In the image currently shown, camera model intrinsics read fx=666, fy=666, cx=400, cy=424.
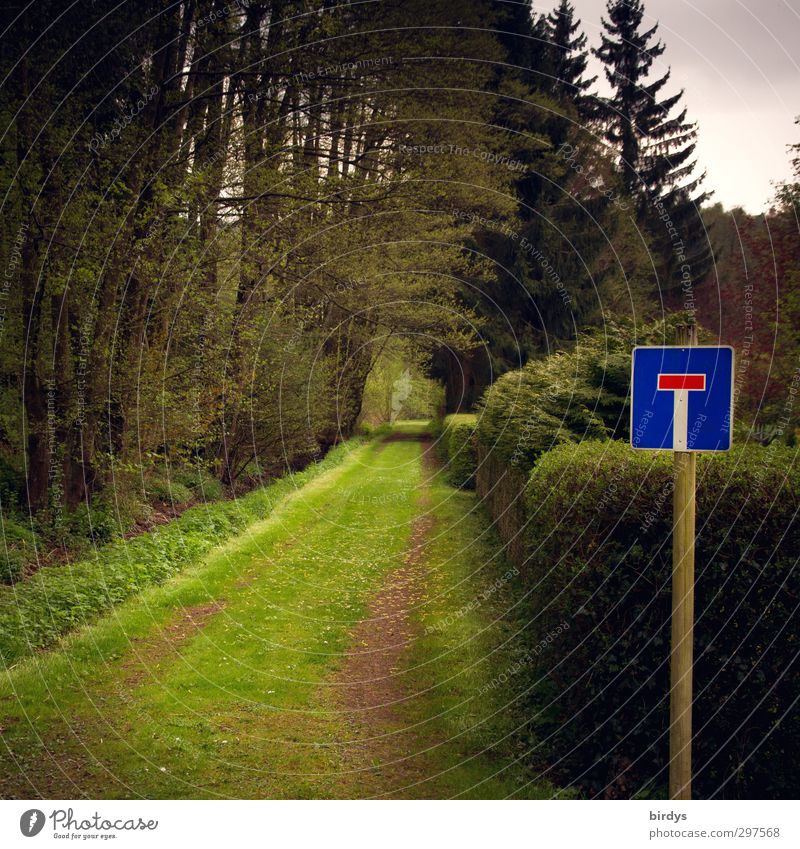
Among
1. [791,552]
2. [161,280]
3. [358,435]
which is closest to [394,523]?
[161,280]

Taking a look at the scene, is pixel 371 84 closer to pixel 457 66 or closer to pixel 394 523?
pixel 457 66

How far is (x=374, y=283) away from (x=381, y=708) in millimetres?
18206

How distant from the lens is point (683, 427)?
4188 millimetres

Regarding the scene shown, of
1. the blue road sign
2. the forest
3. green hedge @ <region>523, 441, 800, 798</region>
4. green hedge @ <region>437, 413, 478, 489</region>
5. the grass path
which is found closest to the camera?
the blue road sign

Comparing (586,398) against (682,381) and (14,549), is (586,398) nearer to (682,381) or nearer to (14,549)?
(682,381)

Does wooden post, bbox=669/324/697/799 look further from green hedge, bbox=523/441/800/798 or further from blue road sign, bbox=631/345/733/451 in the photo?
green hedge, bbox=523/441/800/798

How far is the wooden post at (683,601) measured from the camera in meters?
4.23

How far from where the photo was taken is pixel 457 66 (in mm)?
14414

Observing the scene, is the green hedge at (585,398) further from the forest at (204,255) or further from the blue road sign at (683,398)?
the blue road sign at (683,398)

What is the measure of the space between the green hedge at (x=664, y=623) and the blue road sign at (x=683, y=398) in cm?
69

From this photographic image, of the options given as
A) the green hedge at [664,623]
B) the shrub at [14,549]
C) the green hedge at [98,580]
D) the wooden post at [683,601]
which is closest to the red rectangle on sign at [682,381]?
the wooden post at [683,601]

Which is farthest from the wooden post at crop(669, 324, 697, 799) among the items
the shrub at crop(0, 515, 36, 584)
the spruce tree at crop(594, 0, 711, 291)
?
the spruce tree at crop(594, 0, 711, 291)

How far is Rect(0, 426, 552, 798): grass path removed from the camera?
17.8ft

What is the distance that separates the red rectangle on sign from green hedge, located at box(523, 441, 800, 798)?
2.86 ft
